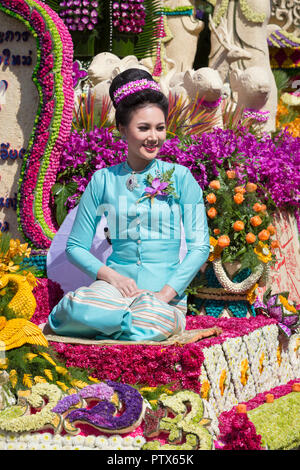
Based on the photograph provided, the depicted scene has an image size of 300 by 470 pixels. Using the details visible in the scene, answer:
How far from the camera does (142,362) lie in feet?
10.5

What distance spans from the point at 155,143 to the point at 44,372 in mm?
1337

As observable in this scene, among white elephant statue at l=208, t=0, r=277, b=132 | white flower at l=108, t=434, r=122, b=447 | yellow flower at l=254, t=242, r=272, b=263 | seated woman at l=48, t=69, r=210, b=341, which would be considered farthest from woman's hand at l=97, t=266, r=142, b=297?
white elephant statue at l=208, t=0, r=277, b=132

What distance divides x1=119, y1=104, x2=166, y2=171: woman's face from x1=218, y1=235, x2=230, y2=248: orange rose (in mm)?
918

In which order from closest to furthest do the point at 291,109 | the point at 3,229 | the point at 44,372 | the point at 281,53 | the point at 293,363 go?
the point at 44,372 → the point at 293,363 → the point at 3,229 → the point at 291,109 → the point at 281,53

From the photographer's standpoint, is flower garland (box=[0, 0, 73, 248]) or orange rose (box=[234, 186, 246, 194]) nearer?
orange rose (box=[234, 186, 246, 194])

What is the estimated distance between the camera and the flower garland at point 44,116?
4730 millimetres

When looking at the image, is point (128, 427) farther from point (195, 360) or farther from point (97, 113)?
point (97, 113)

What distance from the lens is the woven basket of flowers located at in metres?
4.57

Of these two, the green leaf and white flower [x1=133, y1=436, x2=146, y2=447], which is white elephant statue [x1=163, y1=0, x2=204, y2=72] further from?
white flower [x1=133, y1=436, x2=146, y2=447]

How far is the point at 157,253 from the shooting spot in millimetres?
3760

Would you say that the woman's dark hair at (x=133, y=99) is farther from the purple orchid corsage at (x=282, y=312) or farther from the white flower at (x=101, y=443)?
the white flower at (x=101, y=443)

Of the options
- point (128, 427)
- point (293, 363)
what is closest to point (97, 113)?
point (293, 363)

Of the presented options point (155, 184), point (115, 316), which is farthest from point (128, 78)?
point (115, 316)
